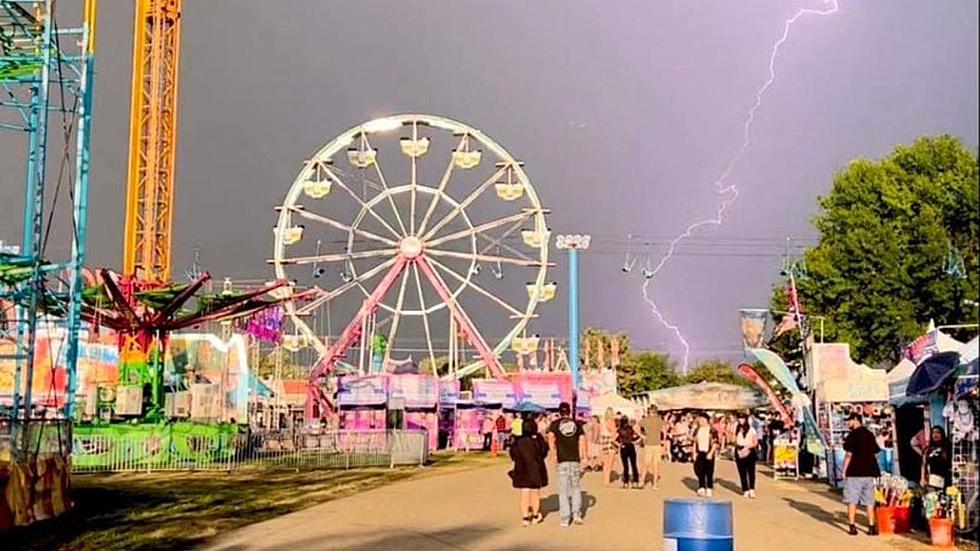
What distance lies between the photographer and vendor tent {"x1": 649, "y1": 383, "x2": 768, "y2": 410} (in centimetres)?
3666

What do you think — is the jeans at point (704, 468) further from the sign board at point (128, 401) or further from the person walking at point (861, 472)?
the sign board at point (128, 401)

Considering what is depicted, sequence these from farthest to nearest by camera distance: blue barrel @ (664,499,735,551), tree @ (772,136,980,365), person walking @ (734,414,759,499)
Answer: tree @ (772,136,980,365), person walking @ (734,414,759,499), blue barrel @ (664,499,735,551)

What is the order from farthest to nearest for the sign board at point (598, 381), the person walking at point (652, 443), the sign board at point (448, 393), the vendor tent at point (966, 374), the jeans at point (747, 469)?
the sign board at point (598, 381) → the sign board at point (448, 393) → the person walking at point (652, 443) → the jeans at point (747, 469) → the vendor tent at point (966, 374)

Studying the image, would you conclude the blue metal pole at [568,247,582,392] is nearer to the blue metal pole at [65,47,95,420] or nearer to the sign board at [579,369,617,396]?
the sign board at [579,369,617,396]

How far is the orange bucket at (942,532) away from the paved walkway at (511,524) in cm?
28

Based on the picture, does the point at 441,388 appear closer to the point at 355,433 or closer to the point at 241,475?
the point at 355,433

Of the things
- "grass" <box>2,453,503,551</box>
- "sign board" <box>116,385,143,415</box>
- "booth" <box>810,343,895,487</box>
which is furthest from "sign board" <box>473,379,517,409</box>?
"booth" <box>810,343,895,487</box>

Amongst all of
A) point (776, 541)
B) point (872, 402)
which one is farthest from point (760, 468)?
point (776, 541)

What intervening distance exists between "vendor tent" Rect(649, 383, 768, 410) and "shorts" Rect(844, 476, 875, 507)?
2113 centimetres

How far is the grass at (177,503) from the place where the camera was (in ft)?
47.5

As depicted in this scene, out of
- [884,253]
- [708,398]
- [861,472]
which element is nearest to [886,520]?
[861,472]

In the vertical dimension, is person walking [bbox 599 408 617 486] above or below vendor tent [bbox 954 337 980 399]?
below

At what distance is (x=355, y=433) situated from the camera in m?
31.5

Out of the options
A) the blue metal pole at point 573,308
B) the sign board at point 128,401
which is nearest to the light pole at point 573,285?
the blue metal pole at point 573,308
